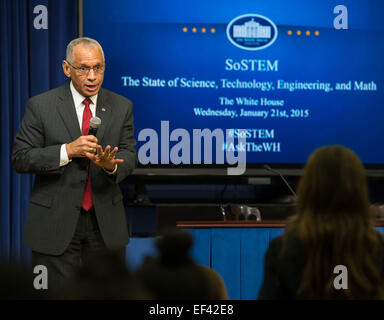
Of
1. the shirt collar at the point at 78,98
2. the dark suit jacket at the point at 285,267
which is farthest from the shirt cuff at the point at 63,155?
the dark suit jacket at the point at 285,267

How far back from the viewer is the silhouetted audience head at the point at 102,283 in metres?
0.47

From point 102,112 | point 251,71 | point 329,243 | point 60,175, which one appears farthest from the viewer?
point 251,71

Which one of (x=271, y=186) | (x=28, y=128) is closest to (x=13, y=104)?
(x=28, y=128)

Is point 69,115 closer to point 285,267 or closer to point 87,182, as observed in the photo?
point 87,182

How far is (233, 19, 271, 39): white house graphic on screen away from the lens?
3.92 m

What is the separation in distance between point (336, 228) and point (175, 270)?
620mm

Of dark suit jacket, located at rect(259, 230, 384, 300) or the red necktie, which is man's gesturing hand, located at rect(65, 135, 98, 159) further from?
dark suit jacket, located at rect(259, 230, 384, 300)

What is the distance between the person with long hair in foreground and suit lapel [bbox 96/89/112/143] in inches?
49.4

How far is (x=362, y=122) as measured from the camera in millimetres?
3984

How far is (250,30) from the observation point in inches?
154

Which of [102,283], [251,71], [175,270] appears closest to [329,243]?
[175,270]

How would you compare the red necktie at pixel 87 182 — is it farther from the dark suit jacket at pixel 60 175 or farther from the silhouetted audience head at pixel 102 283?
the silhouetted audience head at pixel 102 283
